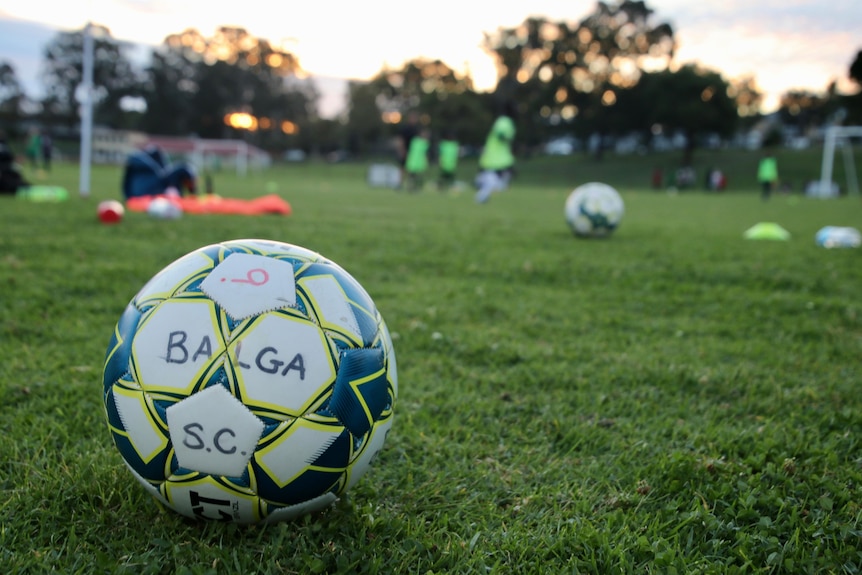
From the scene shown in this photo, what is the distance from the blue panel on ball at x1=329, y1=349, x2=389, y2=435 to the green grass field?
39 cm

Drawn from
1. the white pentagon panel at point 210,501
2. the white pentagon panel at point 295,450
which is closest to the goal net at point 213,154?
the white pentagon panel at point 210,501

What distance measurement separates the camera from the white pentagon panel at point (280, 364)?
183 centimetres

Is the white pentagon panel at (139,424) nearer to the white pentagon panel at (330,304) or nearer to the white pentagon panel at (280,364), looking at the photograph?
the white pentagon panel at (280,364)

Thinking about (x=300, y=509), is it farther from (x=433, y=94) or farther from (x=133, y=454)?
(x=433, y=94)

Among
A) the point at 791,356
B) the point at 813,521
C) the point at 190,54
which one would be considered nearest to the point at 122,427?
the point at 813,521

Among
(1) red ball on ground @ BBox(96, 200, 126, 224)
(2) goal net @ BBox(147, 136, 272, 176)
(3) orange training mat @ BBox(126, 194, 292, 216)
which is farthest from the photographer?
(2) goal net @ BBox(147, 136, 272, 176)

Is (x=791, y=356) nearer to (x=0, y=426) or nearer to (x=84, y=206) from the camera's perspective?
(x=0, y=426)

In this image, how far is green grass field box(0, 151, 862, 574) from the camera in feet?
6.55

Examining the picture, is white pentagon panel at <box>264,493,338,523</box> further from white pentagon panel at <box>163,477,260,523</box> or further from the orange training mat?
the orange training mat

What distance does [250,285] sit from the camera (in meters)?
1.95

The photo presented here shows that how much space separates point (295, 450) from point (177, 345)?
47 cm

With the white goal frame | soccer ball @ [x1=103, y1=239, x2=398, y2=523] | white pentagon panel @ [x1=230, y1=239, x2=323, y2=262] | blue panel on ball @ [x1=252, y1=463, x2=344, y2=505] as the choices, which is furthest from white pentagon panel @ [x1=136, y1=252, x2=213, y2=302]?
the white goal frame

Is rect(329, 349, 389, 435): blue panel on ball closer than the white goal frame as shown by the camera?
Yes

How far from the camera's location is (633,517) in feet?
7.30
